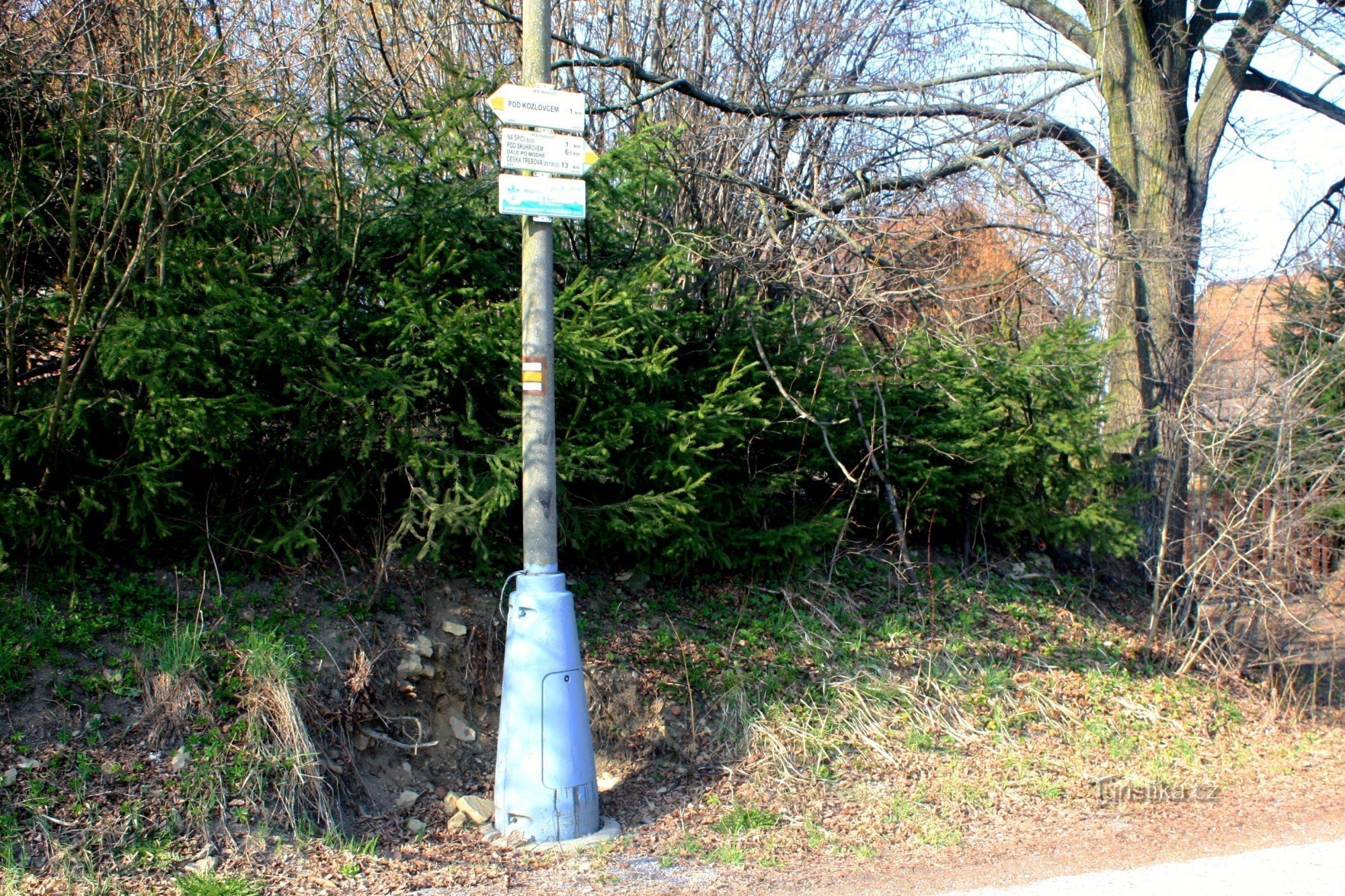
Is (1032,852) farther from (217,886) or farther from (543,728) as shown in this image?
(217,886)

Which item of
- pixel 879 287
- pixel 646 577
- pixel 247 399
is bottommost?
pixel 646 577

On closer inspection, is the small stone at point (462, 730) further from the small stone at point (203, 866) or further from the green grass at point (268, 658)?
the small stone at point (203, 866)

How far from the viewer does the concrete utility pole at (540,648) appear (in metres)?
5.25

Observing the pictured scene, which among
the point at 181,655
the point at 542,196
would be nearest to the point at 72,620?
the point at 181,655

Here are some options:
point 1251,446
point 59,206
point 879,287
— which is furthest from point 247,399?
point 1251,446

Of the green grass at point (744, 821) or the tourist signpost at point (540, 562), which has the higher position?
the tourist signpost at point (540, 562)

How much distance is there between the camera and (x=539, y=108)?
534cm

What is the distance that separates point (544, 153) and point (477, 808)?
3.59 meters

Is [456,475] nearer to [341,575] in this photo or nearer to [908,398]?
[341,575]

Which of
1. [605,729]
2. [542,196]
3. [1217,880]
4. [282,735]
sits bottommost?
[1217,880]

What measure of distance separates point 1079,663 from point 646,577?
382cm

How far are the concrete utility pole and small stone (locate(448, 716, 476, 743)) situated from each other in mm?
918

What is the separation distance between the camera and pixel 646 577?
795cm

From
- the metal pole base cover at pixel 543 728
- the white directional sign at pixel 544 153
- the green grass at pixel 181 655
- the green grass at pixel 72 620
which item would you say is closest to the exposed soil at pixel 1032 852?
the metal pole base cover at pixel 543 728
